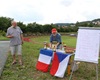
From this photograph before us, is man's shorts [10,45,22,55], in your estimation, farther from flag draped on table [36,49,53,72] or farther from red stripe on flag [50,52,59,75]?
red stripe on flag [50,52,59,75]

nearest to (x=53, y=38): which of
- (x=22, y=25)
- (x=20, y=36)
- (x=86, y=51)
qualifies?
(x=20, y=36)

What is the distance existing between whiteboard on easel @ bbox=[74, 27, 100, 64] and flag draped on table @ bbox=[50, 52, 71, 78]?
2.46 ft

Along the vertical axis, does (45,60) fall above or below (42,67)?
above

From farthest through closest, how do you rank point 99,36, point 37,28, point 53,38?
point 37,28
point 53,38
point 99,36

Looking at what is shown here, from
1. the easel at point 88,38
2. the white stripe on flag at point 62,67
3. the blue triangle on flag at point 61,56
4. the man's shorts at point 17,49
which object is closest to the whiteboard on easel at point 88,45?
the easel at point 88,38

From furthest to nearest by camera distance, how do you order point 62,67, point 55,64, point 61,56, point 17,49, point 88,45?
point 17,49 → point 55,64 → point 61,56 → point 62,67 → point 88,45

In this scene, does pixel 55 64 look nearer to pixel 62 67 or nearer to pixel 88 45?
pixel 62 67

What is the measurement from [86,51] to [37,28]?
179 ft

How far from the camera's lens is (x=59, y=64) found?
319 inches

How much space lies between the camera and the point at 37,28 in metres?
61.4

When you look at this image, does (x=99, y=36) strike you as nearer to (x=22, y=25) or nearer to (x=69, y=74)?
(x=69, y=74)

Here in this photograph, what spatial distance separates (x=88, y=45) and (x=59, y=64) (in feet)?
4.66

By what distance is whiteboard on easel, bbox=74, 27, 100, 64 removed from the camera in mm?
6996

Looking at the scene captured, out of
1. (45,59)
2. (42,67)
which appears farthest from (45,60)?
(42,67)
